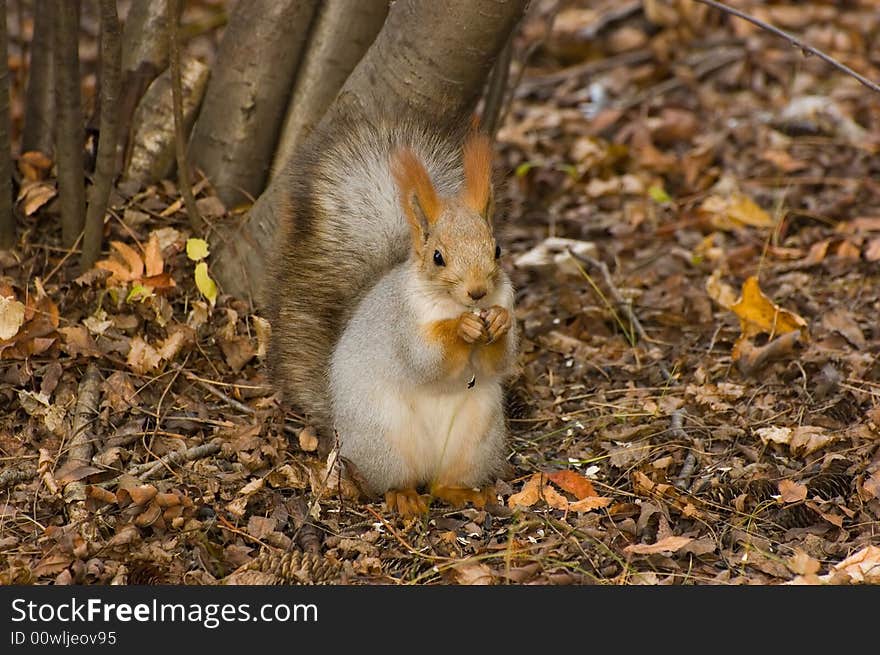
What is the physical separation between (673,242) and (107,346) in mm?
2181

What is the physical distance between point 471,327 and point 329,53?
1.35m

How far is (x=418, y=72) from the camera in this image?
10.4 feet

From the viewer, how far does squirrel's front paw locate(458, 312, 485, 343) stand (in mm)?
2602

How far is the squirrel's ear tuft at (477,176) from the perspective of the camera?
2.64m

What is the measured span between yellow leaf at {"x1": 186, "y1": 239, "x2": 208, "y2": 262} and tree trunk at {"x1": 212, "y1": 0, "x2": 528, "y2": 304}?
11 centimetres

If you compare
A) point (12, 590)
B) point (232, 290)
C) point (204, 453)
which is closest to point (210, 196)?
point (232, 290)

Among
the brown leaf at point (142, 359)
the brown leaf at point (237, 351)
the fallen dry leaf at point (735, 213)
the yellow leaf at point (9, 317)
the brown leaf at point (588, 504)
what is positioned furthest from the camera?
the fallen dry leaf at point (735, 213)

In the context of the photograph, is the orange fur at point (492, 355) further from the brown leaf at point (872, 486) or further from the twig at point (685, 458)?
the brown leaf at point (872, 486)

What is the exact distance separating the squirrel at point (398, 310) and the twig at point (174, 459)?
0.27 metres

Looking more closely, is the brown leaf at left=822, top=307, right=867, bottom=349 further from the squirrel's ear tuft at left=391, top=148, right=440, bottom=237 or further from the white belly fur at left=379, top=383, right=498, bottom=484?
the squirrel's ear tuft at left=391, top=148, right=440, bottom=237

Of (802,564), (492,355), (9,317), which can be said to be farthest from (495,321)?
(9,317)

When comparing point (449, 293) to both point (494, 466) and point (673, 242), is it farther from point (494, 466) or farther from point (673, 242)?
point (673, 242)

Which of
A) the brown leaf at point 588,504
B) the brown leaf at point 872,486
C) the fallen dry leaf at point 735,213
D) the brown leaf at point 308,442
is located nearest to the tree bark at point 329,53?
the brown leaf at point 308,442

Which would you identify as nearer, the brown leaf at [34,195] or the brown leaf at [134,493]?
the brown leaf at [134,493]
